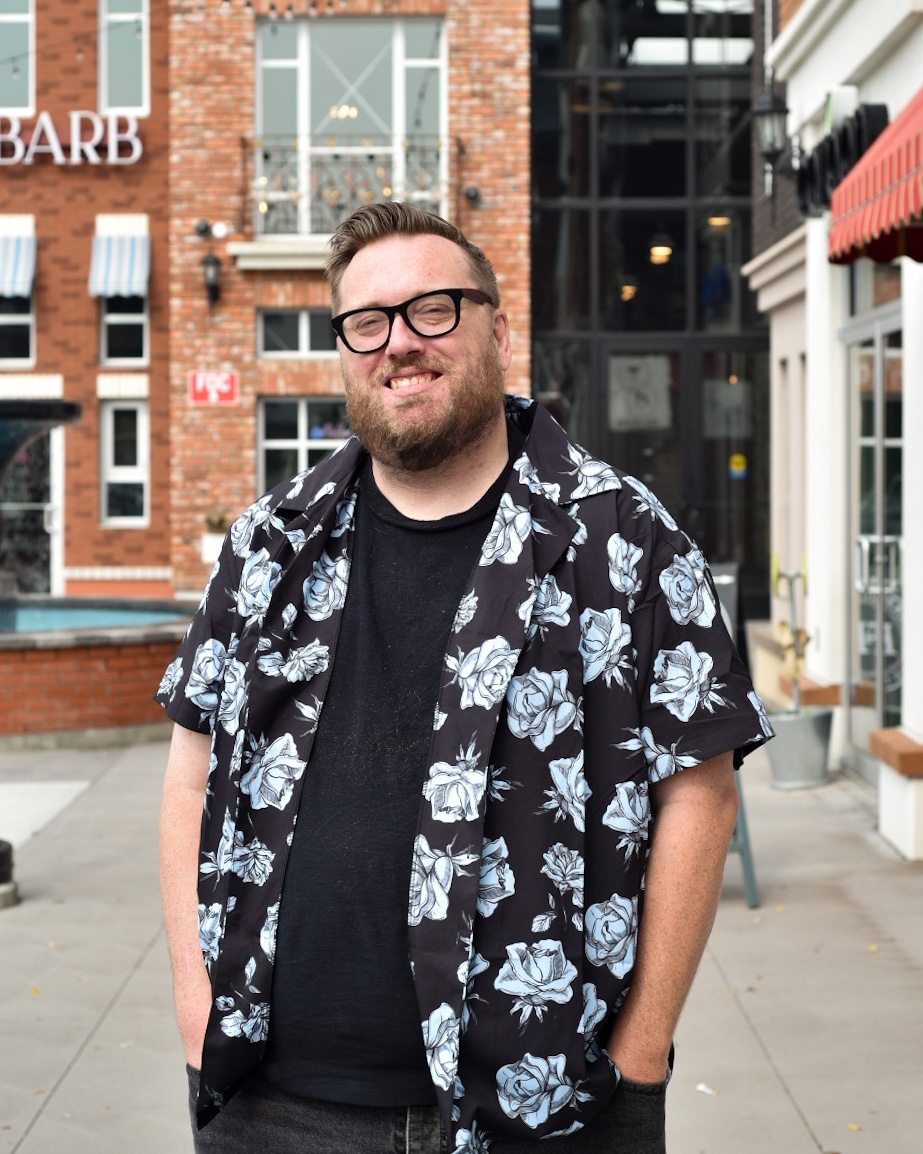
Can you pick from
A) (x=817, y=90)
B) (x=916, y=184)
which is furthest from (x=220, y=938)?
(x=817, y=90)

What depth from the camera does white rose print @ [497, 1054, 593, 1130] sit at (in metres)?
2.20

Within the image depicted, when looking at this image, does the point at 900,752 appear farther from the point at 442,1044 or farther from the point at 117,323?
the point at 117,323

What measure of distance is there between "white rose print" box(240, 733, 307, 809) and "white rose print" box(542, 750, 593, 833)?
35 centimetres

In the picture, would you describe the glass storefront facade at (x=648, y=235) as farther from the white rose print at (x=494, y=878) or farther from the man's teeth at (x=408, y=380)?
the white rose print at (x=494, y=878)

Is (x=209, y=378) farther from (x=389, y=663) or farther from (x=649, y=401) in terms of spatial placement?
(x=389, y=663)

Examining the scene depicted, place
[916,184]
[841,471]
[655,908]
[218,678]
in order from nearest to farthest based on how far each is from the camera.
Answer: [655,908] < [218,678] < [916,184] < [841,471]

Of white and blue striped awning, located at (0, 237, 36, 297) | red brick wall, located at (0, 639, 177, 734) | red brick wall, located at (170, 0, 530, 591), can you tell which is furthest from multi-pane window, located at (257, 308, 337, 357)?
red brick wall, located at (0, 639, 177, 734)

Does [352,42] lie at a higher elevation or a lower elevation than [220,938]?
higher

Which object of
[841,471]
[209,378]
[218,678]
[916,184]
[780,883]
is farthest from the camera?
[209,378]

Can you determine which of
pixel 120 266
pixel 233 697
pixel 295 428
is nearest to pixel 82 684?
pixel 233 697

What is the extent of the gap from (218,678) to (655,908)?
703 mm

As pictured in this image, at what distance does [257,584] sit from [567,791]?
0.54 metres

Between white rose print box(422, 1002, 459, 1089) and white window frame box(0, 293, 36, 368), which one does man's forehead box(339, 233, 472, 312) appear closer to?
white rose print box(422, 1002, 459, 1089)

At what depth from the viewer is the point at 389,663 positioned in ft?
7.76
